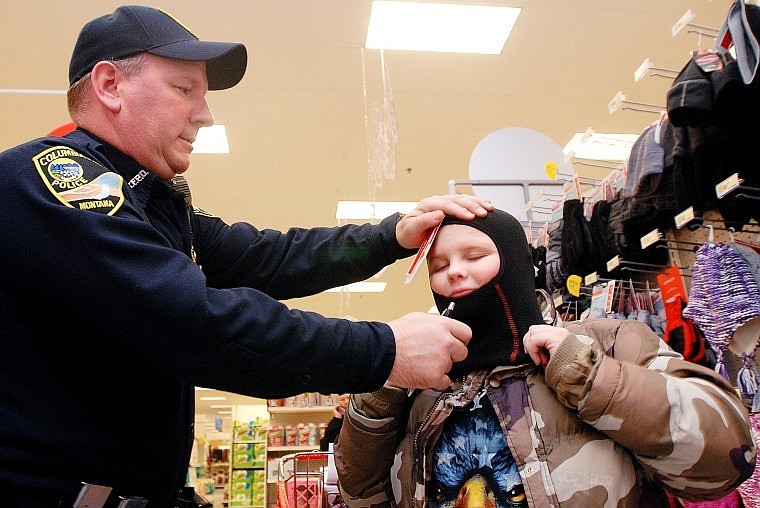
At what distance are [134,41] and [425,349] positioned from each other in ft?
3.30

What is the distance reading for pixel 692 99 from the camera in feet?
8.04

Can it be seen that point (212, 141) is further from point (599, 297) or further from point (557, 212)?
point (599, 297)

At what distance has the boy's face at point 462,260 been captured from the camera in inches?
63.4

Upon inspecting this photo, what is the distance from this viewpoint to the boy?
132 centimetres

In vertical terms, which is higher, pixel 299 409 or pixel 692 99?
pixel 692 99

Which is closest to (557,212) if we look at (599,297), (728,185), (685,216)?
(599,297)

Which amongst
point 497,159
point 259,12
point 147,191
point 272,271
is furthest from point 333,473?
point 259,12

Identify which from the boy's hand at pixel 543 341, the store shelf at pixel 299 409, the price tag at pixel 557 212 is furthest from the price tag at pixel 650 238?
the store shelf at pixel 299 409

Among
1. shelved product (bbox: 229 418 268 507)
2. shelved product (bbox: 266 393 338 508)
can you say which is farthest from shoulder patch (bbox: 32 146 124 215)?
shelved product (bbox: 229 418 268 507)

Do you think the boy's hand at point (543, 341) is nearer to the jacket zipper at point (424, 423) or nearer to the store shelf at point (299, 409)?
the jacket zipper at point (424, 423)

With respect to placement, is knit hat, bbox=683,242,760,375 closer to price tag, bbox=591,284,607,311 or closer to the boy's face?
price tag, bbox=591,284,607,311

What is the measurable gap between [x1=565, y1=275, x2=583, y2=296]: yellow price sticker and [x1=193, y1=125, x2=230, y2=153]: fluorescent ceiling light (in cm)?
411

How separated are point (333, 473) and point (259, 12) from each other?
3.59 m

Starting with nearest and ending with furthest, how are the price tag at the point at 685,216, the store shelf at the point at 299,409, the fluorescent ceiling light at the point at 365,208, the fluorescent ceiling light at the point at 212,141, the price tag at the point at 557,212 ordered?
the price tag at the point at 685,216
the price tag at the point at 557,212
the fluorescent ceiling light at the point at 212,141
the store shelf at the point at 299,409
the fluorescent ceiling light at the point at 365,208
